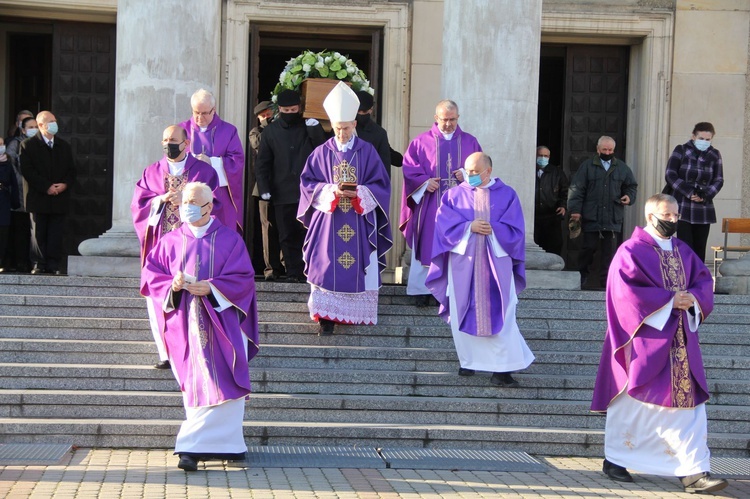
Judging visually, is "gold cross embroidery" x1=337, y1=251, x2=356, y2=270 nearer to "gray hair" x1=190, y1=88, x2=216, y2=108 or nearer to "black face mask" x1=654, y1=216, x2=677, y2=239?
"gray hair" x1=190, y1=88, x2=216, y2=108

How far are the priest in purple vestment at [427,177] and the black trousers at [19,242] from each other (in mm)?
4614

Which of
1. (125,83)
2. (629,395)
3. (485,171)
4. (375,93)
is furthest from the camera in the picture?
(375,93)

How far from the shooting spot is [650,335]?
883 cm

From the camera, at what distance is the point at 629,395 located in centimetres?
879

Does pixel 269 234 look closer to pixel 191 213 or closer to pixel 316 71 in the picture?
pixel 316 71

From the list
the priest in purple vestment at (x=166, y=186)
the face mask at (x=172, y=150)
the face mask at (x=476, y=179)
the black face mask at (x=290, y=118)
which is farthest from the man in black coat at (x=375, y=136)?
the face mask at (x=172, y=150)

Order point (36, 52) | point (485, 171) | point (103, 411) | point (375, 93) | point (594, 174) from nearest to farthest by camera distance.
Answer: point (103, 411), point (485, 171), point (594, 174), point (375, 93), point (36, 52)

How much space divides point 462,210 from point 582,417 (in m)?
1.99

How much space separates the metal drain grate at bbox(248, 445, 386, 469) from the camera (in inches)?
340

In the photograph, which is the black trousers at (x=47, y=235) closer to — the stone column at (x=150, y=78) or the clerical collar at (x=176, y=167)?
the stone column at (x=150, y=78)

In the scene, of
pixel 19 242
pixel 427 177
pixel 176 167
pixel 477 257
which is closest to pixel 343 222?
pixel 477 257

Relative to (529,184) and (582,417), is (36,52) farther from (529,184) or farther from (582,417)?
(582,417)

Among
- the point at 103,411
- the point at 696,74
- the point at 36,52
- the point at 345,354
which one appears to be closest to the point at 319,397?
the point at 345,354

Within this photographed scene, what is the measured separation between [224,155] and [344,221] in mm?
1342
